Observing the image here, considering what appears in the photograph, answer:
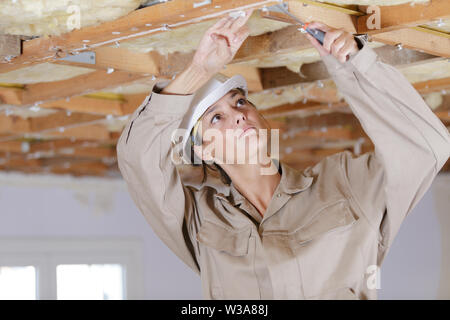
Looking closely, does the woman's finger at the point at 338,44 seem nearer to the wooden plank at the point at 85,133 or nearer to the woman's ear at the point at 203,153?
the woman's ear at the point at 203,153

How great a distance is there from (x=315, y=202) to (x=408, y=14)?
0.73 m

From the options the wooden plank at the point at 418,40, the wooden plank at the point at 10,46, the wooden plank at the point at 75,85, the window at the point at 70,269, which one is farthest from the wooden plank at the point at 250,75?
the window at the point at 70,269

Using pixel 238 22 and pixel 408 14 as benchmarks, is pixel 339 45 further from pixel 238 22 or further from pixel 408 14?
pixel 408 14

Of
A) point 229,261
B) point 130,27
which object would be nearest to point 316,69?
point 130,27

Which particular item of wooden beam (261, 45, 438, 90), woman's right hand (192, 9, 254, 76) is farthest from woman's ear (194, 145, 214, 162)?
wooden beam (261, 45, 438, 90)

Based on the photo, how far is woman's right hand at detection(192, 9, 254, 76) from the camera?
168 cm

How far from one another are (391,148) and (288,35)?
2.90 ft

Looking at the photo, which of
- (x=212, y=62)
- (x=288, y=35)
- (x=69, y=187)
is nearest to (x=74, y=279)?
(x=69, y=187)

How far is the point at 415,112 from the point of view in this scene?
4.97 ft

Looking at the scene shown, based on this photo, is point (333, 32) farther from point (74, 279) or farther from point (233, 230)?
point (74, 279)

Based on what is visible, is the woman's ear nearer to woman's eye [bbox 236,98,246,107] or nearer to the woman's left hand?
woman's eye [bbox 236,98,246,107]

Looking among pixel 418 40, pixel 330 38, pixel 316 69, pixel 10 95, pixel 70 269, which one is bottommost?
pixel 330 38

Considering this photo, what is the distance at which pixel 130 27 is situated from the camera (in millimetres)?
1983
